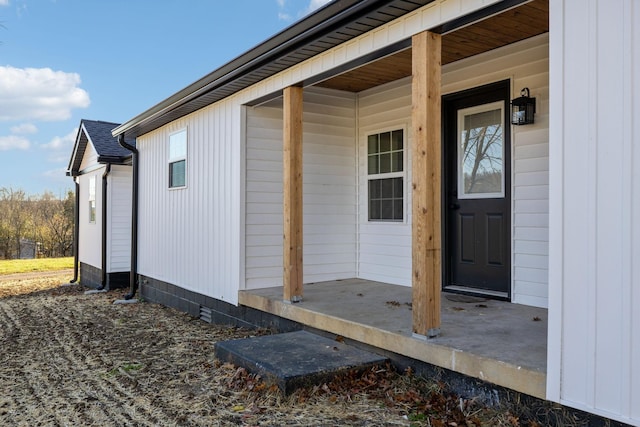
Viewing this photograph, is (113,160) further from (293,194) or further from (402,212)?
(402,212)

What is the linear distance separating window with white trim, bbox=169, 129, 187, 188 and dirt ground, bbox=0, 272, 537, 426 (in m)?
2.36

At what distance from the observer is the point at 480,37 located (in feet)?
14.2

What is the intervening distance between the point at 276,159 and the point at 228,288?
1.68 m

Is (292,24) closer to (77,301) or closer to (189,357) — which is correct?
(189,357)

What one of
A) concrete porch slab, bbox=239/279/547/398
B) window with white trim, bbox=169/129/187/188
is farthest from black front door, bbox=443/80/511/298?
window with white trim, bbox=169/129/187/188

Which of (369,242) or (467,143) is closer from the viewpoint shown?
(467,143)

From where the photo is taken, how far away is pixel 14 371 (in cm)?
443

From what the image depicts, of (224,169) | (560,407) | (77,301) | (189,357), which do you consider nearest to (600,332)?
(560,407)

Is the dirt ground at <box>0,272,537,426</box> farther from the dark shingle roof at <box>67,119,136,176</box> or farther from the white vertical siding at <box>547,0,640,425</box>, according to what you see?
the dark shingle roof at <box>67,119,136,176</box>

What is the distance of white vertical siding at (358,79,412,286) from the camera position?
18.9 feet

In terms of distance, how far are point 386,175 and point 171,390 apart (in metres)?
3.54

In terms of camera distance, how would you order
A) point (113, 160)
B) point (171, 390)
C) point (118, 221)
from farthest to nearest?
point (118, 221)
point (113, 160)
point (171, 390)

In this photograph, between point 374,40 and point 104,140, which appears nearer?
point 374,40

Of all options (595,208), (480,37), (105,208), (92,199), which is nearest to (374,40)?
(480,37)
